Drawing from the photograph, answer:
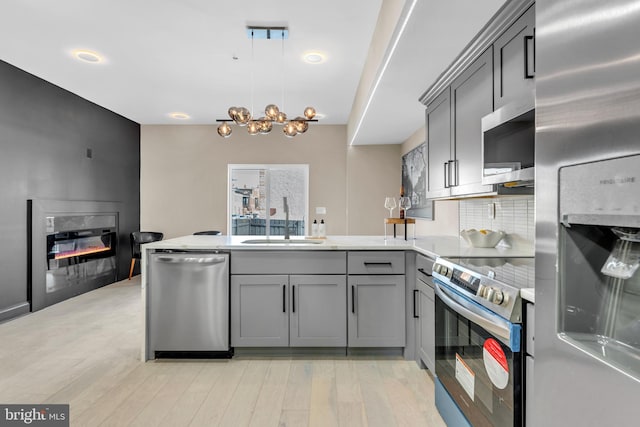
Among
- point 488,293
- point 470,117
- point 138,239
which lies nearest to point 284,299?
point 488,293

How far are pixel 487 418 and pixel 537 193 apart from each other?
3.20ft

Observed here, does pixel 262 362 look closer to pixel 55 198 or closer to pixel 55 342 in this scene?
pixel 55 342

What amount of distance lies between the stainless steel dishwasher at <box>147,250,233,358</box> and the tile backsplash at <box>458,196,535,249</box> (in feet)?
6.69

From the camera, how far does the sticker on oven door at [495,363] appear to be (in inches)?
51.2

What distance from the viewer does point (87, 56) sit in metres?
3.70

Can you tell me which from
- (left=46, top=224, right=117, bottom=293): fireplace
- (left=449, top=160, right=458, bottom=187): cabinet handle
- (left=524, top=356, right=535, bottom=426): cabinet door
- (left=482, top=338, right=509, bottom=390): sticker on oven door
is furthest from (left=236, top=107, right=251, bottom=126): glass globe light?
(left=46, top=224, right=117, bottom=293): fireplace

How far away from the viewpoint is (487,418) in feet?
4.61

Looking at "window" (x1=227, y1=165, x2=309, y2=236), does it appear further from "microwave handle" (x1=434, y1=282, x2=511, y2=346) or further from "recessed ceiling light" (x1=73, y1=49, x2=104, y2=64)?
"microwave handle" (x1=434, y1=282, x2=511, y2=346)

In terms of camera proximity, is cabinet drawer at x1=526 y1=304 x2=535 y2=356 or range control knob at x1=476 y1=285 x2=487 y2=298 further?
range control knob at x1=476 y1=285 x2=487 y2=298

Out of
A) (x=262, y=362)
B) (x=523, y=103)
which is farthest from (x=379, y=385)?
(x=523, y=103)

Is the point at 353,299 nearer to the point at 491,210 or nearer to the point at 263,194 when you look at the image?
the point at 491,210

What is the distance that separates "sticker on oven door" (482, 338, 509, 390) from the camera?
1.30 m

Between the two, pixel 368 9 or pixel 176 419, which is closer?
pixel 176 419

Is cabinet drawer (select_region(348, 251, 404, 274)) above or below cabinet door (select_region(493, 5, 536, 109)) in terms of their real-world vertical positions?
below
